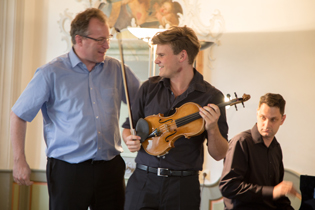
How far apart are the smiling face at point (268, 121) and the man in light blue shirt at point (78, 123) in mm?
1225

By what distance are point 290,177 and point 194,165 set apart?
85.1 inches

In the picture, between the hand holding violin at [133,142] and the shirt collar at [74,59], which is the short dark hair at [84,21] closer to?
the shirt collar at [74,59]

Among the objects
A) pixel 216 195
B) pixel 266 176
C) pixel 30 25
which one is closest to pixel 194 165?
pixel 266 176

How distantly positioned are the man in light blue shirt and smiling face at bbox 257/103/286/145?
1225 mm

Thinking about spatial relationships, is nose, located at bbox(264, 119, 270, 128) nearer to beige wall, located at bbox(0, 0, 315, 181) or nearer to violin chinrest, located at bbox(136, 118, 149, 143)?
beige wall, located at bbox(0, 0, 315, 181)

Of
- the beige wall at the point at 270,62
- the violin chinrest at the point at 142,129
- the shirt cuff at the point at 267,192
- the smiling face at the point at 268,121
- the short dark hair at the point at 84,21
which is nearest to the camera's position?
the violin chinrest at the point at 142,129

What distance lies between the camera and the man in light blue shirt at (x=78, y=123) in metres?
2.02

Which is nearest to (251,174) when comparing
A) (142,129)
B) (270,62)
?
(142,129)

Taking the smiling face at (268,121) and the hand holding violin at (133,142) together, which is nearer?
the hand holding violin at (133,142)

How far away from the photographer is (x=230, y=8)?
11.9ft

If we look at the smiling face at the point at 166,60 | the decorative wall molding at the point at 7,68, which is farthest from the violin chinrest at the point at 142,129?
the decorative wall molding at the point at 7,68

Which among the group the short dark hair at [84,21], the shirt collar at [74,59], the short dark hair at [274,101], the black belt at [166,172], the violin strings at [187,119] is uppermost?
the short dark hair at [84,21]

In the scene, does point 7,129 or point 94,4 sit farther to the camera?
point 94,4

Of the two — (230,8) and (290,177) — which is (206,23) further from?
(290,177)
